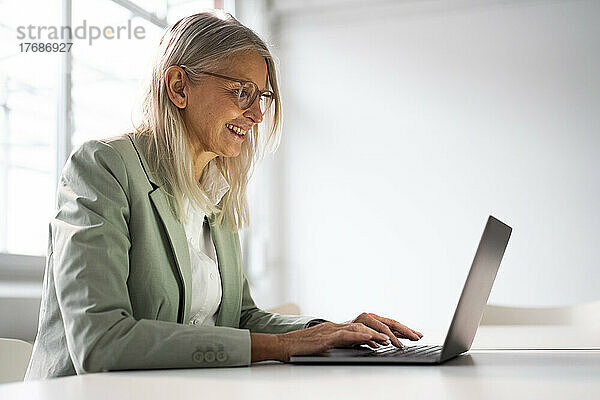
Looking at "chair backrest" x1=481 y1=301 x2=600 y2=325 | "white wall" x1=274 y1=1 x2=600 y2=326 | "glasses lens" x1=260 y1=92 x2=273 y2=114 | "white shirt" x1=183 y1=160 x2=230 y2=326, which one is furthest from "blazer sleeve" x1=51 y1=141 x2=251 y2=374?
"white wall" x1=274 y1=1 x2=600 y2=326

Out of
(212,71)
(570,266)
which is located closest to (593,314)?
(570,266)

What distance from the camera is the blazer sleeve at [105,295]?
108 cm

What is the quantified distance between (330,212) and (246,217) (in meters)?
2.95

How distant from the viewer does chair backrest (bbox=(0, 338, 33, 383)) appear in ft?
5.09

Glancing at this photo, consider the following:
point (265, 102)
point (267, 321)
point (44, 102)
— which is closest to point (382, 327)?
point (267, 321)

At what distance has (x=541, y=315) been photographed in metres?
2.91

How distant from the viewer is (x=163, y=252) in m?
1.39

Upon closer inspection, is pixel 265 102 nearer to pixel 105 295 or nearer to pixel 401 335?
pixel 401 335

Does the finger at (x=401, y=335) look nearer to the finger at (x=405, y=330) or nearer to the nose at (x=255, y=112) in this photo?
the finger at (x=405, y=330)

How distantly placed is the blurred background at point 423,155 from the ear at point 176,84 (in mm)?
2432

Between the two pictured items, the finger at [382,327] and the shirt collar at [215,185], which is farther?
the shirt collar at [215,185]

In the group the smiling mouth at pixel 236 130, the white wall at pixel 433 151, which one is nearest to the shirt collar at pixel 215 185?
the smiling mouth at pixel 236 130

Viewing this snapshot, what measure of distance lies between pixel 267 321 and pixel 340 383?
0.87 metres

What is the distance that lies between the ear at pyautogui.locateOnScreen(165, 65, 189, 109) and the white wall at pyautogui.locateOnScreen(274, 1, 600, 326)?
3182 millimetres
